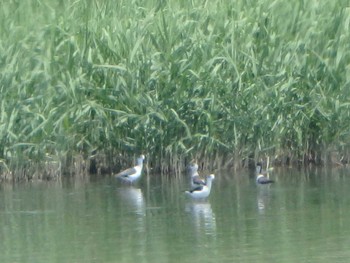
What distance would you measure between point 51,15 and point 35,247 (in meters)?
5.70

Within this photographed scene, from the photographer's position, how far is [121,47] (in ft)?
55.0

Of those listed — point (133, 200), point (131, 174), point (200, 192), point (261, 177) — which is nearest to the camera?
point (200, 192)

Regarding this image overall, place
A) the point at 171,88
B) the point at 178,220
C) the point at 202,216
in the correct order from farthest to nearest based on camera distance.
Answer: the point at 171,88 → the point at 202,216 → the point at 178,220

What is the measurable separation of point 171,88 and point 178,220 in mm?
3485

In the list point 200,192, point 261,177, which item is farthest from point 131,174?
point 261,177

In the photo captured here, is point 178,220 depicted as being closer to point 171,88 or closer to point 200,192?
point 200,192

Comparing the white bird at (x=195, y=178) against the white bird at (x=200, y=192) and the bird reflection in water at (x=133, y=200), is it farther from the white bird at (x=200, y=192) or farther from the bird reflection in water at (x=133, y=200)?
the bird reflection in water at (x=133, y=200)

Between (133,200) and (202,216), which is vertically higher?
(133,200)

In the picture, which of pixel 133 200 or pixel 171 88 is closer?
pixel 133 200

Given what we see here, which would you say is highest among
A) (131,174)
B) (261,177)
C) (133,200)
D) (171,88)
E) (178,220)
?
(171,88)

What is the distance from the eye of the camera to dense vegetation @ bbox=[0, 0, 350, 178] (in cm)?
1634

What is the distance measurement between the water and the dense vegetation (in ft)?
1.39

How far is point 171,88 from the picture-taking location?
1669 centimetres

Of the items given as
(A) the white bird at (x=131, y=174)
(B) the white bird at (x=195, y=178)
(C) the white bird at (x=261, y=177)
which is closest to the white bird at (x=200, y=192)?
(B) the white bird at (x=195, y=178)
